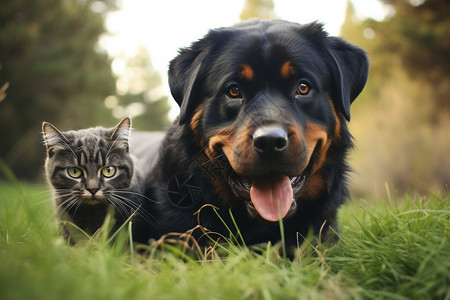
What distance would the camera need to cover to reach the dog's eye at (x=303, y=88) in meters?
2.59

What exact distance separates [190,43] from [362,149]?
876cm

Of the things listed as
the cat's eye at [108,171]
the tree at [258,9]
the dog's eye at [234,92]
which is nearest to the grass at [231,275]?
the cat's eye at [108,171]

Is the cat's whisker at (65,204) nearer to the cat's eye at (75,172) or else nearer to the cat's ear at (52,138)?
the cat's eye at (75,172)

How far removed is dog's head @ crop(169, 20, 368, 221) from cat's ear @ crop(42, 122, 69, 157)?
0.87m

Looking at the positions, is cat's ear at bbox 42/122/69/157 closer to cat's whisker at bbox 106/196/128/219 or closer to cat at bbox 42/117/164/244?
cat at bbox 42/117/164/244

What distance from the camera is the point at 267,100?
246 centimetres

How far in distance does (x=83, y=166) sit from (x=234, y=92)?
1.21m

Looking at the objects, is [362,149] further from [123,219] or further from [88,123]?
[88,123]

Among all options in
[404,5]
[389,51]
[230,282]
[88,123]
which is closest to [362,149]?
[389,51]

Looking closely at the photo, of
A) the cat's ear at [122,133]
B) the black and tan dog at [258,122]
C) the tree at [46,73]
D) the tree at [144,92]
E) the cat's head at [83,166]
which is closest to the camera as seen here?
the black and tan dog at [258,122]

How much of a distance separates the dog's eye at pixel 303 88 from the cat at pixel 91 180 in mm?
1332

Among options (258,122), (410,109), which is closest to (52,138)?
(258,122)

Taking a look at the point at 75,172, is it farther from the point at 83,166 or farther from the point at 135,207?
the point at 135,207

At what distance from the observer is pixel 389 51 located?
11898 millimetres
